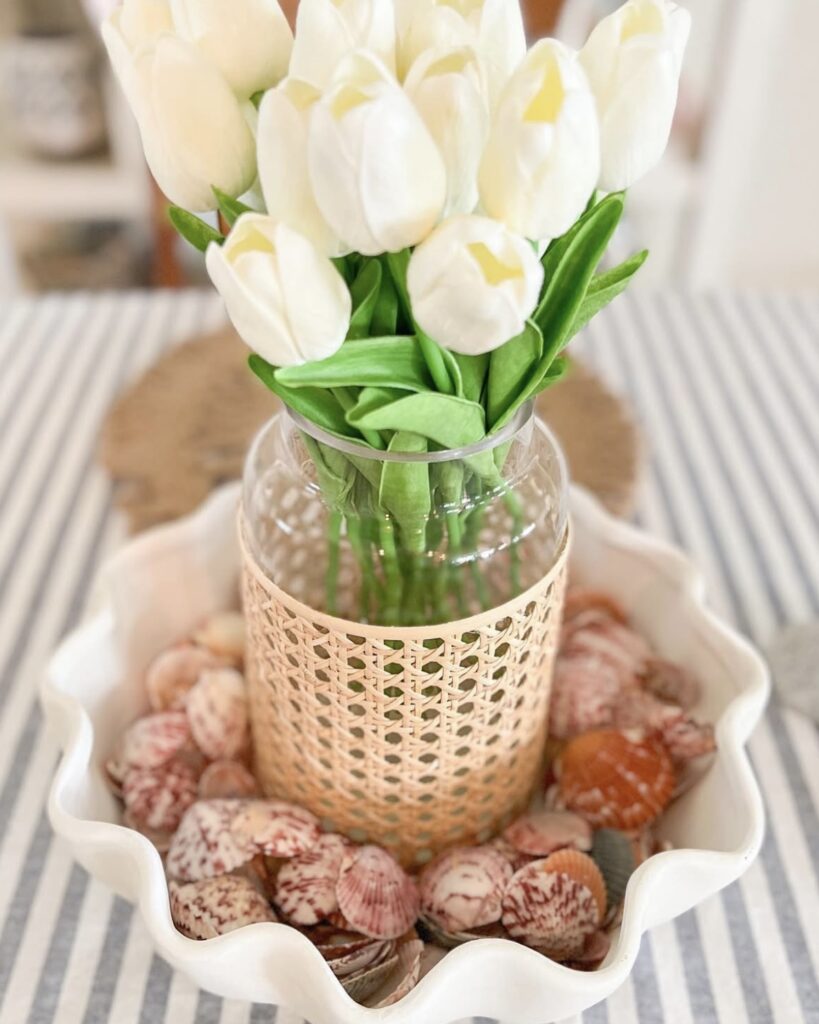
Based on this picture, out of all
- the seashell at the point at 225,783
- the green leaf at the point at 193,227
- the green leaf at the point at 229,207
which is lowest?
the seashell at the point at 225,783

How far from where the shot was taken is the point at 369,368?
0.24m

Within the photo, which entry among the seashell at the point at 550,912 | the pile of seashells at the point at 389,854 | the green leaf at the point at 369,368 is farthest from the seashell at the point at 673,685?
the green leaf at the point at 369,368

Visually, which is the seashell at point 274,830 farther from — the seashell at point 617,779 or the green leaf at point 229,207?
the green leaf at point 229,207

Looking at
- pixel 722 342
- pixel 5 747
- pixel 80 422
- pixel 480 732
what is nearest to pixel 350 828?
pixel 480 732

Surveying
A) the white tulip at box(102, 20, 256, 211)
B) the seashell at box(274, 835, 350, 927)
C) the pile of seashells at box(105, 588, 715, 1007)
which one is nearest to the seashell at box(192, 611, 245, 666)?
the pile of seashells at box(105, 588, 715, 1007)

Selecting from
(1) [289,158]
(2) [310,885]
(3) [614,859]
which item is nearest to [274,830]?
(2) [310,885]

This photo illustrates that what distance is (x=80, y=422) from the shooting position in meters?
0.63

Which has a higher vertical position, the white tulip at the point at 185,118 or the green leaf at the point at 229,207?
the white tulip at the point at 185,118

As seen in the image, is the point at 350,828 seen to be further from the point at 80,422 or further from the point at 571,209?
the point at 80,422

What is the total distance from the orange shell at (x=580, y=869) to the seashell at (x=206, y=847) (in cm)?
11

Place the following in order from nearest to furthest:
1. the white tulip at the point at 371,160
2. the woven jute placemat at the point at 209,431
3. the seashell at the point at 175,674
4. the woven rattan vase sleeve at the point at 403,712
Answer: the white tulip at the point at 371,160 < the woven rattan vase sleeve at the point at 403,712 < the seashell at the point at 175,674 < the woven jute placemat at the point at 209,431

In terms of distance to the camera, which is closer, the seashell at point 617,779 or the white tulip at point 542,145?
the white tulip at point 542,145

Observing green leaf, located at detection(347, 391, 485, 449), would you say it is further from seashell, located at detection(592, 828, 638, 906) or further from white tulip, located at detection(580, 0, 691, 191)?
seashell, located at detection(592, 828, 638, 906)

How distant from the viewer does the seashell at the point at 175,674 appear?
402 mm
